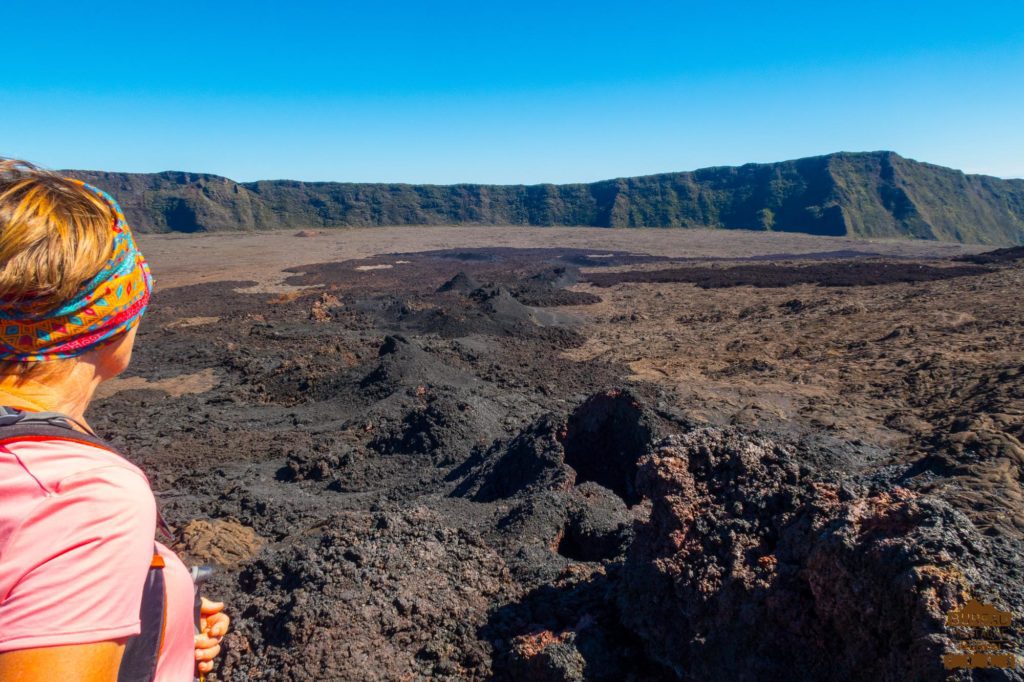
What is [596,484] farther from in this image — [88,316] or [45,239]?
[45,239]

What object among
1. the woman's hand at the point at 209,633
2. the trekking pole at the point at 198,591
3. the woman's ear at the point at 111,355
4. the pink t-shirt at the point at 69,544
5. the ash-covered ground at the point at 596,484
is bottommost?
the ash-covered ground at the point at 596,484

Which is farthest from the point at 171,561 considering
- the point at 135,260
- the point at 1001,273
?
the point at 1001,273

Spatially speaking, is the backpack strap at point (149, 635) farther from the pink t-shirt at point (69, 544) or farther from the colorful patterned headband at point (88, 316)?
the colorful patterned headband at point (88, 316)

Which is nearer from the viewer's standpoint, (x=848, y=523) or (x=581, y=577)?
(x=848, y=523)

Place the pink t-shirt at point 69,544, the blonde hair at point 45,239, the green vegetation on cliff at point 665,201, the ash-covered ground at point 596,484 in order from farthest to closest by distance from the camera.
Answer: the green vegetation on cliff at point 665,201 → the ash-covered ground at point 596,484 → the blonde hair at point 45,239 → the pink t-shirt at point 69,544

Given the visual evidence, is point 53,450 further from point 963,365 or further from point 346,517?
point 963,365

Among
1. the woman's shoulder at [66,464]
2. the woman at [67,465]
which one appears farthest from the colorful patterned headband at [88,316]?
the woman's shoulder at [66,464]
